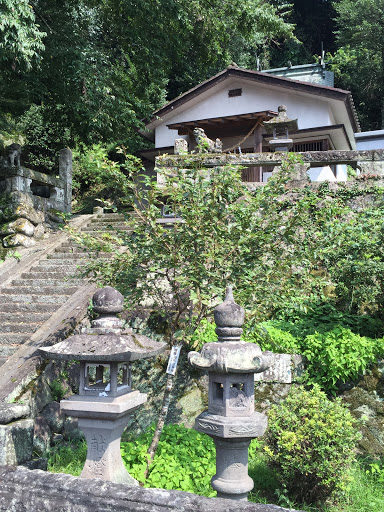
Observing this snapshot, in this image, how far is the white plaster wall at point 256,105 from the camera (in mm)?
18203

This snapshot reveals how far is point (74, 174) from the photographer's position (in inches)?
1003

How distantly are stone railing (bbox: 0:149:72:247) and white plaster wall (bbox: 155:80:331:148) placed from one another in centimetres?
820

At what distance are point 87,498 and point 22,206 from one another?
37.8 ft

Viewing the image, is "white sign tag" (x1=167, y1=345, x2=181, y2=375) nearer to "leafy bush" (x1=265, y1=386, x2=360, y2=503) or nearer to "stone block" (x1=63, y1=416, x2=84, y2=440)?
"leafy bush" (x1=265, y1=386, x2=360, y2=503)

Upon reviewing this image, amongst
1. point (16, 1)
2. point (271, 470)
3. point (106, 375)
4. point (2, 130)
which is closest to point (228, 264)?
point (271, 470)

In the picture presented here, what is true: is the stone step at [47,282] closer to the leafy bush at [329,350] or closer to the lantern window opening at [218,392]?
the leafy bush at [329,350]

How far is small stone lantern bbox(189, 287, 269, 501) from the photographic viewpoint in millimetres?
4363

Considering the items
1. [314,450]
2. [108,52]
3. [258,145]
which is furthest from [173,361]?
[258,145]

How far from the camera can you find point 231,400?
4527 millimetres

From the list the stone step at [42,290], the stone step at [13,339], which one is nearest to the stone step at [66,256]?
the stone step at [42,290]

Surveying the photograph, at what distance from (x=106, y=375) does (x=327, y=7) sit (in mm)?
38869

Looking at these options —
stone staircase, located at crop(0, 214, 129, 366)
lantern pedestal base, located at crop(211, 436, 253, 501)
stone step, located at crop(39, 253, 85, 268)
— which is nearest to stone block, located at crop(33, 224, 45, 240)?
stone staircase, located at crop(0, 214, 129, 366)

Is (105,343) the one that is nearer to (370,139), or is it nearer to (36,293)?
(36,293)

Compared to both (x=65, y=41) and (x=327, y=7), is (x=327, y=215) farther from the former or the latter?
(x=327, y=7)
